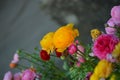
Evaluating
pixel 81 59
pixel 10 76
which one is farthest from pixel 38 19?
pixel 81 59

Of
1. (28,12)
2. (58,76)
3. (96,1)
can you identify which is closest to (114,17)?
(58,76)

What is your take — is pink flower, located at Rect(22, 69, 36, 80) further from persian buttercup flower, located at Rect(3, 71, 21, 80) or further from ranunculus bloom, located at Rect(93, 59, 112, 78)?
ranunculus bloom, located at Rect(93, 59, 112, 78)

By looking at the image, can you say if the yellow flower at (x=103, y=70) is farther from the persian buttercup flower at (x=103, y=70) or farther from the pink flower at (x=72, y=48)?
the pink flower at (x=72, y=48)

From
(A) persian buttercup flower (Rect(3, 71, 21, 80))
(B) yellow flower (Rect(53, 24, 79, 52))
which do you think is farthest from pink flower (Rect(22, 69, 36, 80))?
(B) yellow flower (Rect(53, 24, 79, 52))

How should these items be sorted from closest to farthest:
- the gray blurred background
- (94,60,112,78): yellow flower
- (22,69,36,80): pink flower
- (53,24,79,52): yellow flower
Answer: (94,60,112,78): yellow flower, (53,24,79,52): yellow flower, (22,69,36,80): pink flower, the gray blurred background

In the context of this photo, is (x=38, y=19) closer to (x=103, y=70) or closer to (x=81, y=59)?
(x=81, y=59)
